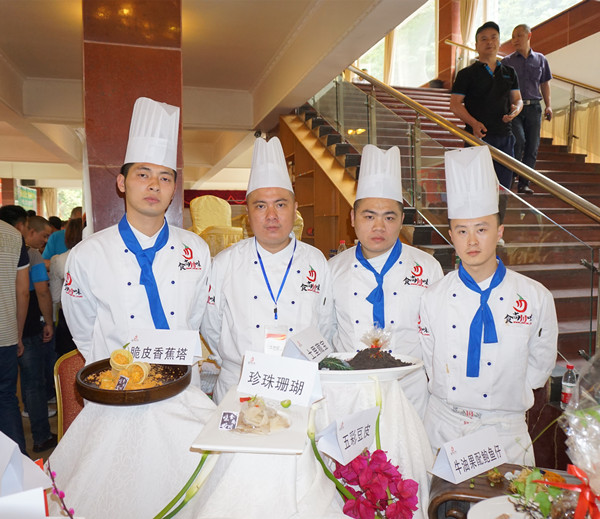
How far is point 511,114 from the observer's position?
4.10 meters

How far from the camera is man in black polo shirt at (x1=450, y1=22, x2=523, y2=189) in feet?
13.1

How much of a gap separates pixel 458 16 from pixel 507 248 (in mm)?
8926

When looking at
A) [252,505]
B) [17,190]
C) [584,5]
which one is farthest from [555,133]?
[17,190]

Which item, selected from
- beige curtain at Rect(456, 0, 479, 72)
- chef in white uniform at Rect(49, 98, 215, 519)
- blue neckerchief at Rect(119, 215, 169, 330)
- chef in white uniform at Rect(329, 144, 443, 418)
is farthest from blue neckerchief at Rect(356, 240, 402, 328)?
beige curtain at Rect(456, 0, 479, 72)

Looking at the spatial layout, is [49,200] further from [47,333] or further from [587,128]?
[587,128]

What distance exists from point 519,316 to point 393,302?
0.50 metres

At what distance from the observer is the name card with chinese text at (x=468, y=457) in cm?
120

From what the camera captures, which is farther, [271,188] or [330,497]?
[271,188]

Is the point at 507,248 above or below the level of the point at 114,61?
below

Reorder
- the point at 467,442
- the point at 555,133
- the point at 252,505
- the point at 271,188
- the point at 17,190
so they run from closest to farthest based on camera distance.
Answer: the point at 252,505 → the point at 467,442 → the point at 271,188 → the point at 555,133 → the point at 17,190

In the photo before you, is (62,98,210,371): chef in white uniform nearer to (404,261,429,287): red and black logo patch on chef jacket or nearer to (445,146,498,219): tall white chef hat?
(404,261,429,287): red and black logo patch on chef jacket

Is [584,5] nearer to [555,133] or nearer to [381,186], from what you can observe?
[555,133]

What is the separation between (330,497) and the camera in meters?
1.01

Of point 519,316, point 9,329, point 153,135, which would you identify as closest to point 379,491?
point 519,316
